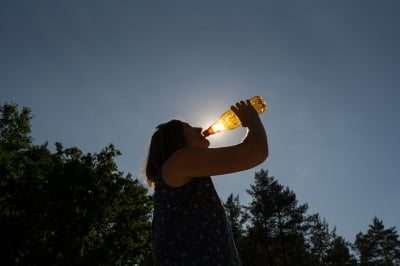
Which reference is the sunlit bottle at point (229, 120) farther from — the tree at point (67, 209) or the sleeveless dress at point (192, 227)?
the tree at point (67, 209)

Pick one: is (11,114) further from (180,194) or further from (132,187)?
→ (180,194)

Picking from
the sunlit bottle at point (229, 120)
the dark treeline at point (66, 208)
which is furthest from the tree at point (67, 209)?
the sunlit bottle at point (229, 120)

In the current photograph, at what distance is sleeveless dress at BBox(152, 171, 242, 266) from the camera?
197 cm

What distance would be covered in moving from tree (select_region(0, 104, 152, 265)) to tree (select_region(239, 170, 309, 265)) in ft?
62.6

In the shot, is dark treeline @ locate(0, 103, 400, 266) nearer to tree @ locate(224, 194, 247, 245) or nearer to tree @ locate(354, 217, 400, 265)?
tree @ locate(224, 194, 247, 245)

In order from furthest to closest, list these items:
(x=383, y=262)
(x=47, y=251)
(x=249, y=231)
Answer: (x=383, y=262) < (x=249, y=231) < (x=47, y=251)

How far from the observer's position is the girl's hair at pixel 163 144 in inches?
101

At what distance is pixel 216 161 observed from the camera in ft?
7.02

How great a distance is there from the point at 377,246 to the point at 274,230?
2612cm

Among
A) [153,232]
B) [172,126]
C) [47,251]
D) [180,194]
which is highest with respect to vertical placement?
[47,251]

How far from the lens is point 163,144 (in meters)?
2.59

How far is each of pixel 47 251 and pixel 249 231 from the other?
24593 mm

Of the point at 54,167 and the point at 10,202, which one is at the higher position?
the point at 54,167

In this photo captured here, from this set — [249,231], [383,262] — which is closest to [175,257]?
[249,231]
